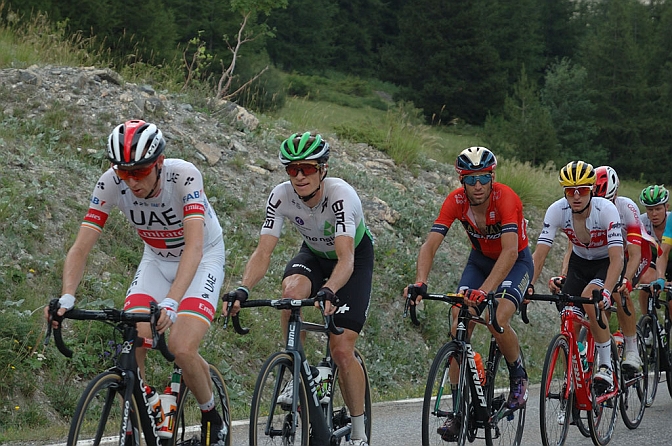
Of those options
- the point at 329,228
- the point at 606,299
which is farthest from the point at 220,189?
the point at 329,228

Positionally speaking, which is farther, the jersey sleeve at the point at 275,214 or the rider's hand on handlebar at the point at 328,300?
the jersey sleeve at the point at 275,214

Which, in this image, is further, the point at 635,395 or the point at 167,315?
the point at 635,395

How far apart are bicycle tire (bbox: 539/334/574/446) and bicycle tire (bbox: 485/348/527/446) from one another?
10.0 inches

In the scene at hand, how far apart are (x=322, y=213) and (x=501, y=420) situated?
7.46ft

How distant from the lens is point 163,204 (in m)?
5.39

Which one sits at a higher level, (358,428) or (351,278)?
(351,278)

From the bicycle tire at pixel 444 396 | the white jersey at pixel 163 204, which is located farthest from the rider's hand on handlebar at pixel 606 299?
the white jersey at pixel 163 204

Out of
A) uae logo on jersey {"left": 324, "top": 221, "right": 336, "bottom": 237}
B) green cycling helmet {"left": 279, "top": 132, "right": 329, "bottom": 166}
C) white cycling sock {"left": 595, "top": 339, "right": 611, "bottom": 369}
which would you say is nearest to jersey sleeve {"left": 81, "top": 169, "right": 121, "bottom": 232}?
green cycling helmet {"left": 279, "top": 132, "right": 329, "bottom": 166}

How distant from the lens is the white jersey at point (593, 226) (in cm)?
820

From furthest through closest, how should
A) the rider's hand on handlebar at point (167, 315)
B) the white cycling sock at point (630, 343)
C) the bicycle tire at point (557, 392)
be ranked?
1. the white cycling sock at point (630, 343)
2. the bicycle tire at point (557, 392)
3. the rider's hand on handlebar at point (167, 315)

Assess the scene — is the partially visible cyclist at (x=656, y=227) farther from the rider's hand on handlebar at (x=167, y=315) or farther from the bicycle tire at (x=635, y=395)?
the rider's hand on handlebar at (x=167, y=315)

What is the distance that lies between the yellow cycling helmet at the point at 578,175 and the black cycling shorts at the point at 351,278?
237cm

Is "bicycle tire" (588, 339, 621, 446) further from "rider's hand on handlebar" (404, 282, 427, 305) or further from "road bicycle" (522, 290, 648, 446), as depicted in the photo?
"rider's hand on handlebar" (404, 282, 427, 305)

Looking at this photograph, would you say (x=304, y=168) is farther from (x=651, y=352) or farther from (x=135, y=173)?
(x=651, y=352)
